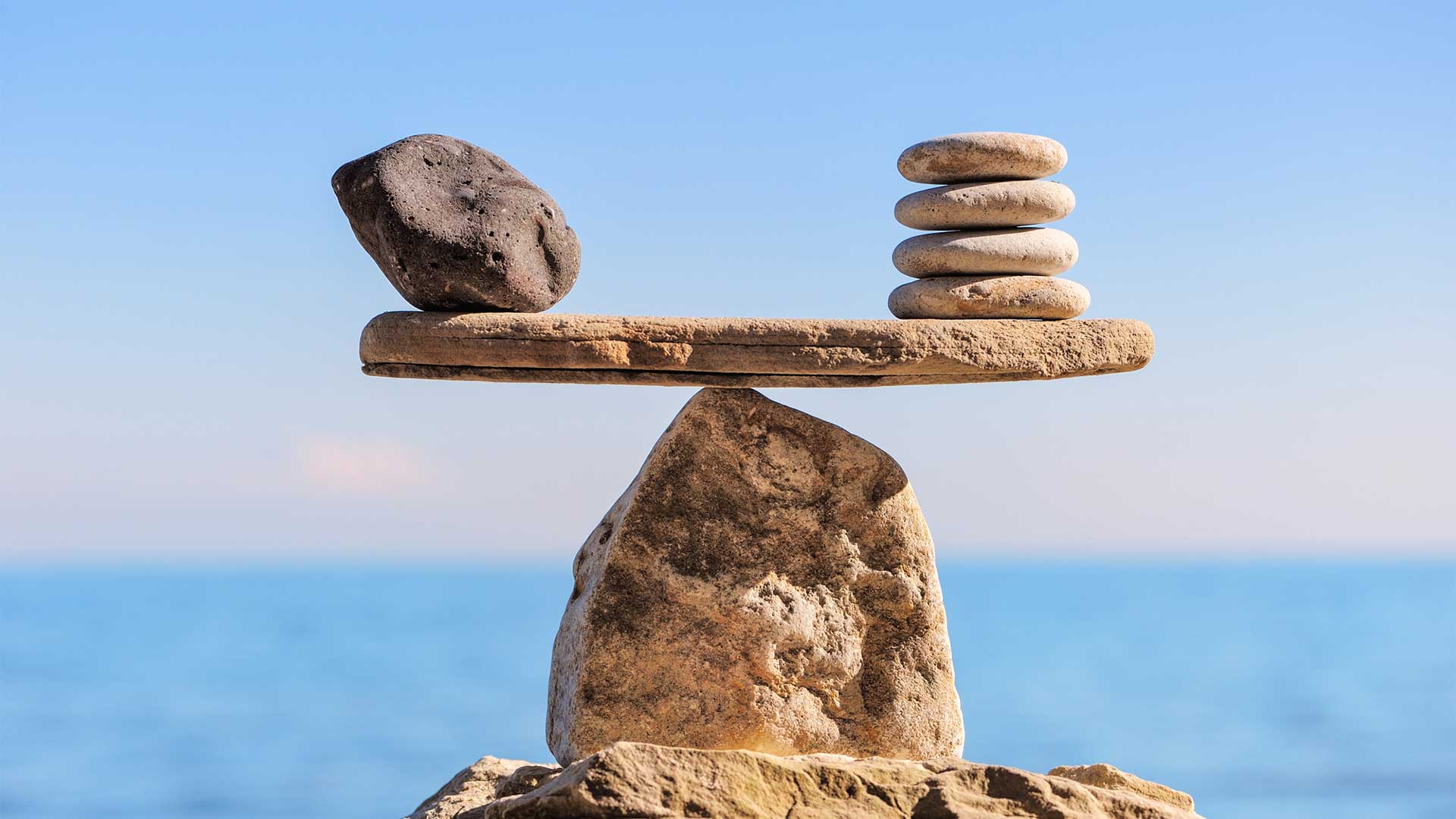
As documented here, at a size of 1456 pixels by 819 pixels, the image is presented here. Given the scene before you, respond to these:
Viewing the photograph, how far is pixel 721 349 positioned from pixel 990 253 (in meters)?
1.33

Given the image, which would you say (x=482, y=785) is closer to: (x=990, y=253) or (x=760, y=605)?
(x=760, y=605)

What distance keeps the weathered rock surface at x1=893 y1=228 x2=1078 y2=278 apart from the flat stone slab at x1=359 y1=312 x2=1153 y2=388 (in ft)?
0.96

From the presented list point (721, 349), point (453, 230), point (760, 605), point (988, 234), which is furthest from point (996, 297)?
point (453, 230)

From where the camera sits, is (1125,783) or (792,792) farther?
(1125,783)

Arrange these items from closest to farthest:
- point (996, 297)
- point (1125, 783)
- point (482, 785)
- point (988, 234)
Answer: point (1125, 783) → point (996, 297) → point (988, 234) → point (482, 785)

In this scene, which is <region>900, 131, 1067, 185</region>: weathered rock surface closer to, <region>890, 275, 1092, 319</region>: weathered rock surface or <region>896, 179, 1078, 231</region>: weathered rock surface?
<region>896, 179, 1078, 231</region>: weathered rock surface

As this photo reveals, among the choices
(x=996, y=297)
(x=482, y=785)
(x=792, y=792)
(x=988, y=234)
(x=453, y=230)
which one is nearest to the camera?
(x=792, y=792)

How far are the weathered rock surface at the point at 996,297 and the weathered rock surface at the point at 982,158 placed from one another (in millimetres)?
457

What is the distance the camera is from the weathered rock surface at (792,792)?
533cm

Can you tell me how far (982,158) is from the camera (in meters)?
6.81

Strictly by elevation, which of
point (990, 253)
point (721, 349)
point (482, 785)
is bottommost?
point (482, 785)

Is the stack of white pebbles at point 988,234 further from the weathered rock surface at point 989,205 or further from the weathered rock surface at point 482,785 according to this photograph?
the weathered rock surface at point 482,785

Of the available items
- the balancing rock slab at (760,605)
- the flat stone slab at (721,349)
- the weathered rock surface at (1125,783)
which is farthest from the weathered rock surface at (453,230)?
the weathered rock surface at (1125,783)

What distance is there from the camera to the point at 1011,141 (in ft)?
22.4
